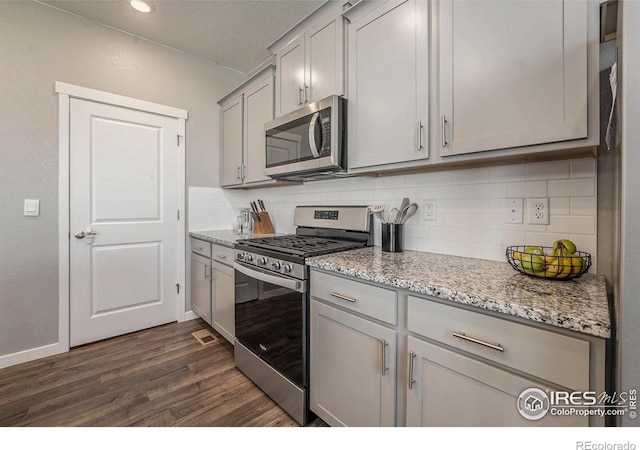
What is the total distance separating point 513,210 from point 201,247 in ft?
8.13

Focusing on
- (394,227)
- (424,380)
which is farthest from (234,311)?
(424,380)

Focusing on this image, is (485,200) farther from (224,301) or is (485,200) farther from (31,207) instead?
(31,207)

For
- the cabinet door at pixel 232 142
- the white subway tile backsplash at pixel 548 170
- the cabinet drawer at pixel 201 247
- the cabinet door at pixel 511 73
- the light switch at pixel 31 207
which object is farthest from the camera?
the cabinet door at pixel 232 142

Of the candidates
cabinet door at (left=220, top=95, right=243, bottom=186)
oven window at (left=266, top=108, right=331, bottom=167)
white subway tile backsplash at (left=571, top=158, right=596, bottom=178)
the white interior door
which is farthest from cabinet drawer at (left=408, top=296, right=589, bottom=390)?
the white interior door

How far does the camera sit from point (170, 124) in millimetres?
2777

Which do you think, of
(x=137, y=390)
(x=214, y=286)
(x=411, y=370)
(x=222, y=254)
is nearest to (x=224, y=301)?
(x=214, y=286)

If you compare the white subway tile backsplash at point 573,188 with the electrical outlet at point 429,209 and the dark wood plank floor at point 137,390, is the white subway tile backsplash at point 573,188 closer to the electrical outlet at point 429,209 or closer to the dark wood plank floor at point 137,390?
the electrical outlet at point 429,209

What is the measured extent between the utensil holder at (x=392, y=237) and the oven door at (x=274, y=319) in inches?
22.6

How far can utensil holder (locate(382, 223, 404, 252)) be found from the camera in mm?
1683

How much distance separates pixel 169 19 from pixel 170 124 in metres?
0.87

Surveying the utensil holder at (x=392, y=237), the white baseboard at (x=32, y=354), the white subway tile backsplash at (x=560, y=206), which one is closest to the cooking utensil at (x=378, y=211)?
the utensil holder at (x=392, y=237)

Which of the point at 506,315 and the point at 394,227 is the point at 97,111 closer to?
the point at 394,227

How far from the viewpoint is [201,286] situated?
2729 millimetres

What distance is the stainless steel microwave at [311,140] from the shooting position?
1.68m
